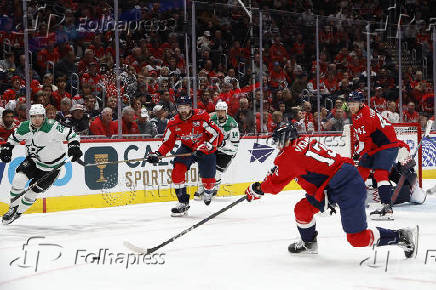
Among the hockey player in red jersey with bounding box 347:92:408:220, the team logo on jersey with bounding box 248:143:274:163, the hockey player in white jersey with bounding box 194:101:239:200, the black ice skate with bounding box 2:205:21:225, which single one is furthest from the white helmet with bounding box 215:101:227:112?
the black ice skate with bounding box 2:205:21:225

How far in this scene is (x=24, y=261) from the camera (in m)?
4.12

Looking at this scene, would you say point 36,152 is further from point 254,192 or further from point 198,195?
point 254,192

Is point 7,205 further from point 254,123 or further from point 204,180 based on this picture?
point 254,123

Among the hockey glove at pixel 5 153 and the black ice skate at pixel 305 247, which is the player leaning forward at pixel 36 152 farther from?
the black ice skate at pixel 305 247

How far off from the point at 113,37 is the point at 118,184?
1749mm

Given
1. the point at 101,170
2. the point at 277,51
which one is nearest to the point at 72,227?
the point at 101,170

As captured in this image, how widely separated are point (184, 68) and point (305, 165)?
15.6 ft

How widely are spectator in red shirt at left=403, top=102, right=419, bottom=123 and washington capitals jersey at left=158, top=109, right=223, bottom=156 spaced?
4983 millimetres

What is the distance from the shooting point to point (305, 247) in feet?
13.8

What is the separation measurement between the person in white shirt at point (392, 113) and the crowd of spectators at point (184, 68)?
20 mm

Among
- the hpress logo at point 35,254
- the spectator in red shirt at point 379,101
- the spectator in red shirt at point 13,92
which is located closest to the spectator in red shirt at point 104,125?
the spectator in red shirt at point 13,92

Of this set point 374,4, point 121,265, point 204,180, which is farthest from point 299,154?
point 374,4

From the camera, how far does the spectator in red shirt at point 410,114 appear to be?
429 inches

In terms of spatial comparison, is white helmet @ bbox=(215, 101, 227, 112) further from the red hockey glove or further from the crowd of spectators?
the red hockey glove
